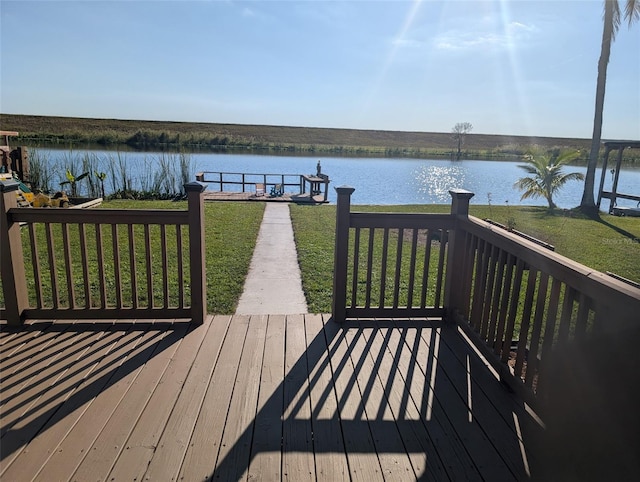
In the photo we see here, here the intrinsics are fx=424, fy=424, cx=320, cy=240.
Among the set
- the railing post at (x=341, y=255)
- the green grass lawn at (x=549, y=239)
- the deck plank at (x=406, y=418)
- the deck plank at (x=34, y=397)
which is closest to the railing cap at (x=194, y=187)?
the railing post at (x=341, y=255)

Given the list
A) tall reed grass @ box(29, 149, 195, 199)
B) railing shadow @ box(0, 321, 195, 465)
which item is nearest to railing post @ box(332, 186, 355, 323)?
railing shadow @ box(0, 321, 195, 465)

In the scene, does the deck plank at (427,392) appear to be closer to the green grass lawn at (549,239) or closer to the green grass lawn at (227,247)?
the green grass lawn at (549,239)

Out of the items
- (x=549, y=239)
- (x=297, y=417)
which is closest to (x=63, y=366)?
(x=297, y=417)

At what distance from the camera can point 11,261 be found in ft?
9.86

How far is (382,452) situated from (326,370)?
2.54 ft

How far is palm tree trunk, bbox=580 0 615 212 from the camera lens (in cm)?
1227

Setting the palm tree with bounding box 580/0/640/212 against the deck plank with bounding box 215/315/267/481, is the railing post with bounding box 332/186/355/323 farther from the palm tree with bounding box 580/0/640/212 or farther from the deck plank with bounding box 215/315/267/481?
the palm tree with bounding box 580/0/640/212

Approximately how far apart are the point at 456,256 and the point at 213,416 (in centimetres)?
214

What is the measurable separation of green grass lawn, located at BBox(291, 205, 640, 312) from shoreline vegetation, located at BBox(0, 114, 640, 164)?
402 centimetres

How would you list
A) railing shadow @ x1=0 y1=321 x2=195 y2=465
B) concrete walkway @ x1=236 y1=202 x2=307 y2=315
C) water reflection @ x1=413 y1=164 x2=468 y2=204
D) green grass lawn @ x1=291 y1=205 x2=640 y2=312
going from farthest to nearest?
water reflection @ x1=413 y1=164 x2=468 y2=204 → green grass lawn @ x1=291 y1=205 x2=640 y2=312 → concrete walkway @ x1=236 y1=202 x2=307 y2=315 → railing shadow @ x1=0 y1=321 x2=195 y2=465

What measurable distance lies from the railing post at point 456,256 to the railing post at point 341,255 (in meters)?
0.82

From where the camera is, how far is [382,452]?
1.89 m

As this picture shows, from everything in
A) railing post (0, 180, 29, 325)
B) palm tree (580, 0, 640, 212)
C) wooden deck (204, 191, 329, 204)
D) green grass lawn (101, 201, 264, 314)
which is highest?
palm tree (580, 0, 640, 212)

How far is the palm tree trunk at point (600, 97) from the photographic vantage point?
12266 millimetres
